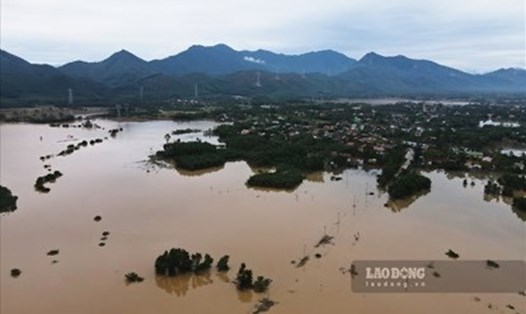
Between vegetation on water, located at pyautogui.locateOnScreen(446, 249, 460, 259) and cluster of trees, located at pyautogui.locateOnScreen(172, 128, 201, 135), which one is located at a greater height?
cluster of trees, located at pyautogui.locateOnScreen(172, 128, 201, 135)

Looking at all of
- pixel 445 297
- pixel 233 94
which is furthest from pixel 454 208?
pixel 233 94

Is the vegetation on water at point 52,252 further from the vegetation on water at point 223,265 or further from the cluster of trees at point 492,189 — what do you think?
the cluster of trees at point 492,189

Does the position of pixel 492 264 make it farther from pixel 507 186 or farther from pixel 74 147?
pixel 74 147

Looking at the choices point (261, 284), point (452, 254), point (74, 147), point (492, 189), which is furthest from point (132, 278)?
point (74, 147)

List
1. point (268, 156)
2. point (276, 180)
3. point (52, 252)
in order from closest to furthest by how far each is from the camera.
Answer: point (52, 252), point (276, 180), point (268, 156)

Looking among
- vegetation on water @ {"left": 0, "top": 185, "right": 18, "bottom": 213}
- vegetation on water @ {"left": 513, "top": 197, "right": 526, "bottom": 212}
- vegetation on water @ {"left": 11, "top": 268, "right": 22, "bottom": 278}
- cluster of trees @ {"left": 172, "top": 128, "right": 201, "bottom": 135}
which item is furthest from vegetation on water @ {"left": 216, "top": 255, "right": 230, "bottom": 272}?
cluster of trees @ {"left": 172, "top": 128, "right": 201, "bottom": 135}

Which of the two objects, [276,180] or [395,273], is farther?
[276,180]

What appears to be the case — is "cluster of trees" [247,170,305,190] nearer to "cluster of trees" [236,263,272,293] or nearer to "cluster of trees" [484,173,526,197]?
"cluster of trees" [484,173,526,197]

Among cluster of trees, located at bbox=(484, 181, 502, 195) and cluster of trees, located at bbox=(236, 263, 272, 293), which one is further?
cluster of trees, located at bbox=(484, 181, 502, 195)
